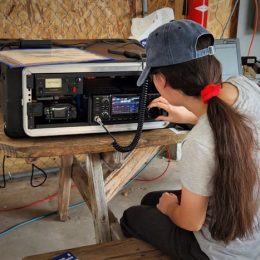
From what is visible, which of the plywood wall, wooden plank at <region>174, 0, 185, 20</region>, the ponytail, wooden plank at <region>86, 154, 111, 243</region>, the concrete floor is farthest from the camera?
wooden plank at <region>174, 0, 185, 20</region>

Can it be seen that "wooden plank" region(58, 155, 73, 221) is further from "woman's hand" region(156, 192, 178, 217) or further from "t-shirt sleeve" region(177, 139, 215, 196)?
"t-shirt sleeve" region(177, 139, 215, 196)

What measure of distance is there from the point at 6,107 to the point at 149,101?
46 cm

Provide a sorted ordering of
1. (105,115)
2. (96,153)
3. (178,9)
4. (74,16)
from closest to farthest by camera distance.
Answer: (105,115)
(96,153)
(74,16)
(178,9)

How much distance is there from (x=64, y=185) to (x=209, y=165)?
132 centimetres

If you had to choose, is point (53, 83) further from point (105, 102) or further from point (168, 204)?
point (168, 204)

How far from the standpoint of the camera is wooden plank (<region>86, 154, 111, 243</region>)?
1.44m

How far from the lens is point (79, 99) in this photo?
1.29 m

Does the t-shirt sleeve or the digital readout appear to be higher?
the digital readout

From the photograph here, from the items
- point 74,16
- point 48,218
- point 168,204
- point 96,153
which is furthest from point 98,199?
point 74,16

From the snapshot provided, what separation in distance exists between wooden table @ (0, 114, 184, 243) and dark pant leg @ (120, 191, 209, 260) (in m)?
0.14

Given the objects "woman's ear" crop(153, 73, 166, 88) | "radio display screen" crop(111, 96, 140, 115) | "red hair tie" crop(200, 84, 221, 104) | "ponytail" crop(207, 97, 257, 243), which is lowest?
"ponytail" crop(207, 97, 257, 243)

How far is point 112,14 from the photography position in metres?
2.69

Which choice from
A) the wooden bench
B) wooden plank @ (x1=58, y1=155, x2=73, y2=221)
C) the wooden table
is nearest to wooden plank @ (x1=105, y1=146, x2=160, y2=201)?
the wooden table

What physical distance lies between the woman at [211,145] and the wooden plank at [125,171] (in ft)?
1.66
